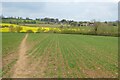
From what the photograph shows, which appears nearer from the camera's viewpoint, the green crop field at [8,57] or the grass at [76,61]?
the grass at [76,61]

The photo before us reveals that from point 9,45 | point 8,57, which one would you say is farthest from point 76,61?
point 9,45

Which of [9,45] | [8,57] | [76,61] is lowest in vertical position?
[76,61]

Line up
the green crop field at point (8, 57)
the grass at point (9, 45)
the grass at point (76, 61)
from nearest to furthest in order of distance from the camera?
the grass at point (76, 61)
the green crop field at point (8, 57)
the grass at point (9, 45)

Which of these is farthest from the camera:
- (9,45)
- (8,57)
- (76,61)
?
(9,45)

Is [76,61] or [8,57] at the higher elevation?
[8,57]

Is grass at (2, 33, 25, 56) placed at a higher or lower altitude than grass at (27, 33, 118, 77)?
higher

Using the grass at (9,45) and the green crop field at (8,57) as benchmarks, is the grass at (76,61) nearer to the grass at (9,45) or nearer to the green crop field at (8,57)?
the green crop field at (8,57)

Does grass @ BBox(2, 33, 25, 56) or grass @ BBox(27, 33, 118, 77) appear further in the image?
grass @ BBox(2, 33, 25, 56)

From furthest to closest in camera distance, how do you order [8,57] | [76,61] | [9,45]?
[9,45]
[8,57]
[76,61]

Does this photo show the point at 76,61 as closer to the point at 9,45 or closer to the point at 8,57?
the point at 8,57

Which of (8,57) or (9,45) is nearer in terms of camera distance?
(8,57)

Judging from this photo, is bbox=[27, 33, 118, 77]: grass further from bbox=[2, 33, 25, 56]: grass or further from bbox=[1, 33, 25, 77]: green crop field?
bbox=[2, 33, 25, 56]: grass

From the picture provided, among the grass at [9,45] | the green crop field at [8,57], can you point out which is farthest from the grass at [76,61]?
the grass at [9,45]

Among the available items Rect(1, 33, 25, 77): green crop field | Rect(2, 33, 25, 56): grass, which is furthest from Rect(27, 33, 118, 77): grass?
Rect(2, 33, 25, 56): grass
